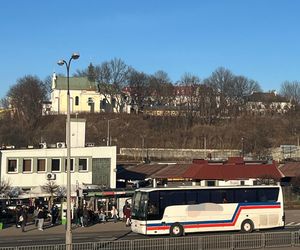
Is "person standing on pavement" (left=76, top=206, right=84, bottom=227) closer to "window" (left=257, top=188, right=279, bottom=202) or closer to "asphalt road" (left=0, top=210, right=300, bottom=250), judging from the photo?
"asphalt road" (left=0, top=210, right=300, bottom=250)

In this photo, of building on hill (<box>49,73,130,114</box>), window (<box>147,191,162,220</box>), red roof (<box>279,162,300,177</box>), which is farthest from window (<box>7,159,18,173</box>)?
building on hill (<box>49,73,130,114</box>)

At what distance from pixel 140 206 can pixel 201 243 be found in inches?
347

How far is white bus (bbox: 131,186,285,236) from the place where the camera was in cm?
2883

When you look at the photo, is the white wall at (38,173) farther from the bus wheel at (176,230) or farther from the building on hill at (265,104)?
the building on hill at (265,104)

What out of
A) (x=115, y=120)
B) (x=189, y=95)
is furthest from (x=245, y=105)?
(x=115, y=120)

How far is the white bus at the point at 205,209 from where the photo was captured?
2883 cm

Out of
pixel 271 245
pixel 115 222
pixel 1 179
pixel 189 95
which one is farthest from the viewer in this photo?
pixel 189 95

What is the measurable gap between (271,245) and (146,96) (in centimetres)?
12522

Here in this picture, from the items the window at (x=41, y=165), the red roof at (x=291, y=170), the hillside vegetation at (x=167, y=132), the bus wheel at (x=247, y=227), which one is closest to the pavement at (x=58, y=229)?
the bus wheel at (x=247, y=227)

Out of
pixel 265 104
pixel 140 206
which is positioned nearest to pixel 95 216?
pixel 140 206

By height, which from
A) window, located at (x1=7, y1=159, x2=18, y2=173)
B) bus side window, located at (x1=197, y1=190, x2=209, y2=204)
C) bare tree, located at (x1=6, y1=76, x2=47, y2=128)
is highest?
bare tree, located at (x1=6, y1=76, x2=47, y2=128)

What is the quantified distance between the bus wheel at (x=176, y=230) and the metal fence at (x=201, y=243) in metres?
7.69

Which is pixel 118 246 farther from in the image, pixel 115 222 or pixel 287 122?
pixel 287 122

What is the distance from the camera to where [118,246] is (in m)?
19.4
